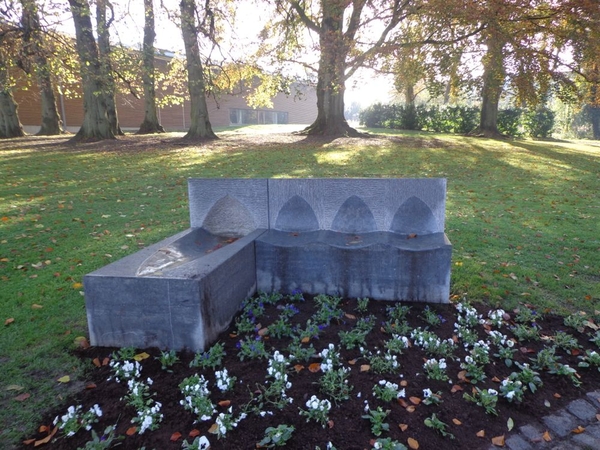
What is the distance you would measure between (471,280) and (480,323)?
98 centimetres

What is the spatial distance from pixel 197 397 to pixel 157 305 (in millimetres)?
858

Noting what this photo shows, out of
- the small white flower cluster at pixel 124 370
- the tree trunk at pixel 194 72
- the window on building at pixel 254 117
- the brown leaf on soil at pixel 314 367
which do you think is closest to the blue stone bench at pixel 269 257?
the small white flower cluster at pixel 124 370

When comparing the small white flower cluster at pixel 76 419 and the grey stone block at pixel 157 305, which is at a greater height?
the grey stone block at pixel 157 305

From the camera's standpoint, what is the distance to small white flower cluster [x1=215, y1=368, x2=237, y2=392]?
2.70 metres

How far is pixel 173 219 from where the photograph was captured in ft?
22.3

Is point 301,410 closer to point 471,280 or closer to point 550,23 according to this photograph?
point 471,280

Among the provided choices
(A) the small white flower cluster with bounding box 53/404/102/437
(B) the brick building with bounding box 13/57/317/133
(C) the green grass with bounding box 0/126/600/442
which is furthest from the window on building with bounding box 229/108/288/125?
(A) the small white flower cluster with bounding box 53/404/102/437

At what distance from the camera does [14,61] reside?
38.6ft

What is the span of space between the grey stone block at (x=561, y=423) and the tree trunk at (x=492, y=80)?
14881 mm

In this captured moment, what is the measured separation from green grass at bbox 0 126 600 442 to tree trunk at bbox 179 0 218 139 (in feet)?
10.3

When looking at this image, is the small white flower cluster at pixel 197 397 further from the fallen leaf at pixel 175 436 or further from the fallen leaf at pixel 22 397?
the fallen leaf at pixel 22 397

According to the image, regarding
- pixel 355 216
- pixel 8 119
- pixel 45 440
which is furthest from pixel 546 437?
pixel 8 119

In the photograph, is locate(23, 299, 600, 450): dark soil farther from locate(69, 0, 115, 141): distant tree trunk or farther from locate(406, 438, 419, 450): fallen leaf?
locate(69, 0, 115, 141): distant tree trunk

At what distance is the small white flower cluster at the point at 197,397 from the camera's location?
247cm
